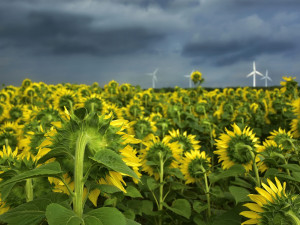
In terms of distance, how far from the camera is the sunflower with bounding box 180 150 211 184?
9.25 ft

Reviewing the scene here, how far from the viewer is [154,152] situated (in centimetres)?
276

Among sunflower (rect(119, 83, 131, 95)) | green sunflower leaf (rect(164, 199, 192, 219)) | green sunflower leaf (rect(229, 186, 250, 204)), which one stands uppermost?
sunflower (rect(119, 83, 131, 95))

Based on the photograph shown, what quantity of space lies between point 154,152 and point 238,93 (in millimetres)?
9392

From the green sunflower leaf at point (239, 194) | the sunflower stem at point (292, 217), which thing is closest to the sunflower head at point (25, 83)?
the green sunflower leaf at point (239, 194)

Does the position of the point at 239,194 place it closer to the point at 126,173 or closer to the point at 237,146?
the point at 237,146

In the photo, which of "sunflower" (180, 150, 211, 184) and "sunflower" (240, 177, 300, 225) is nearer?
"sunflower" (240, 177, 300, 225)

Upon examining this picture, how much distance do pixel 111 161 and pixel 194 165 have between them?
6.57 feet

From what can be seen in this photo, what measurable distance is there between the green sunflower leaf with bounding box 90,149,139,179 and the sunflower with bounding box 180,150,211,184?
75.3 inches

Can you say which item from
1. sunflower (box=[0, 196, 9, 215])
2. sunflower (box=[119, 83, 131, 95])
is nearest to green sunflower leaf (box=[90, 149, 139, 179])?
sunflower (box=[0, 196, 9, 215])

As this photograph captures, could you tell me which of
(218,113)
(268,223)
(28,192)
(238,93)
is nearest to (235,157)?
(268,223)

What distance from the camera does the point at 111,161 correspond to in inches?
37.0

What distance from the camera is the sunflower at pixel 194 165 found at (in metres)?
2.82

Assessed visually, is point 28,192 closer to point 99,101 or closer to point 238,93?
point 99,101

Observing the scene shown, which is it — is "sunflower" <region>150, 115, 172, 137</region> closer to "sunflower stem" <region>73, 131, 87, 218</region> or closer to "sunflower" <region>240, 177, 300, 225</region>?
"sunflower" <region>240, 177, 300, 225</region>
